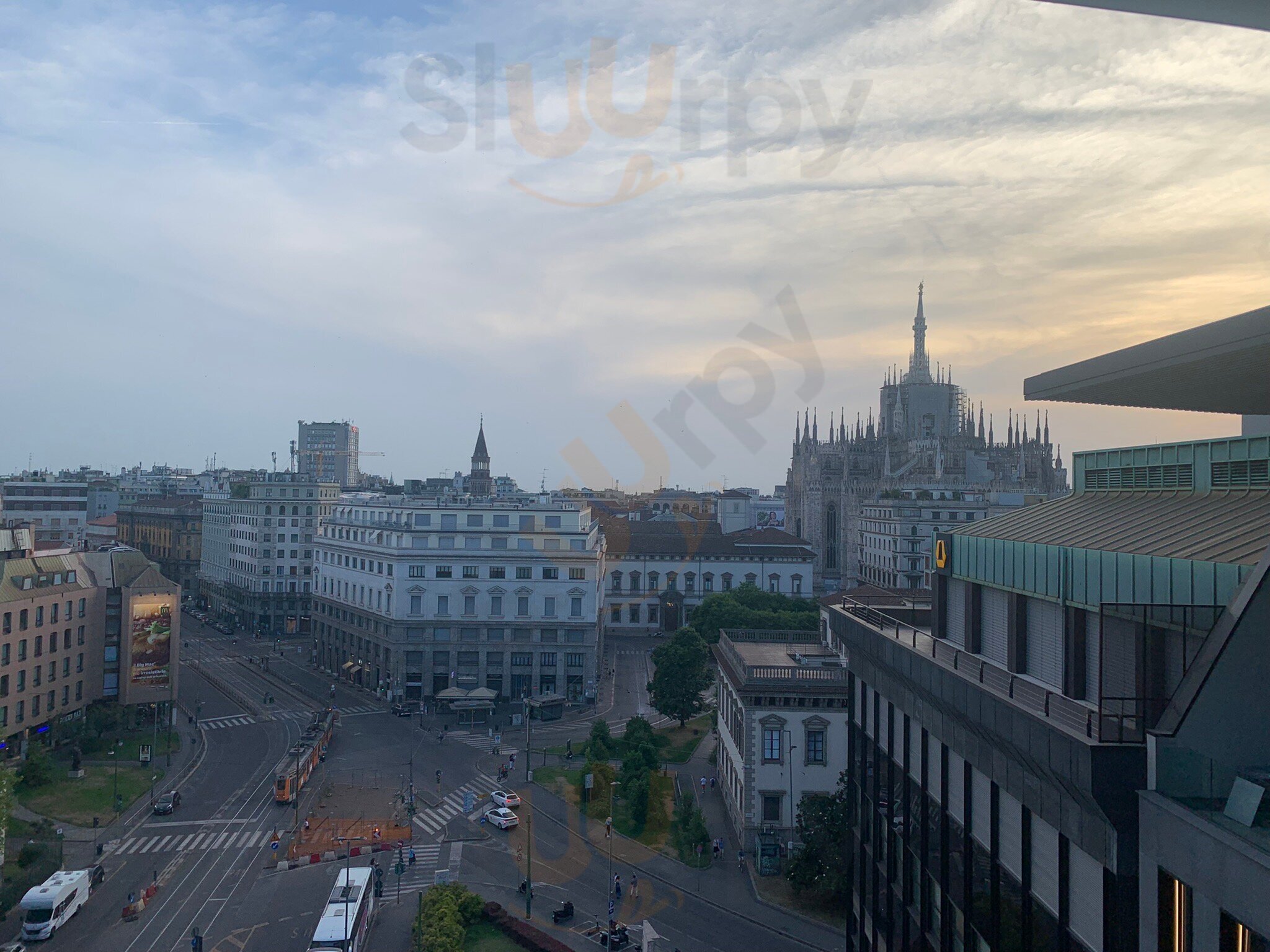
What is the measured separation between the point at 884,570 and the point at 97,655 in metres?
61.7

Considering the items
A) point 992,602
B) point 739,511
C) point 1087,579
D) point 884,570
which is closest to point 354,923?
point 992,602

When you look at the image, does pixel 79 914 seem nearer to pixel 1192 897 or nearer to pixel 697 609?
pixel 1192 897

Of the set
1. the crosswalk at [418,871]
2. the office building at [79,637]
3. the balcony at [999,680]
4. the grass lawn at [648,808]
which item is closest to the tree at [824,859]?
the grass lawn at [648,808]

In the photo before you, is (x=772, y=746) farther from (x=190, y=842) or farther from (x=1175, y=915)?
(x=1175, y=915)

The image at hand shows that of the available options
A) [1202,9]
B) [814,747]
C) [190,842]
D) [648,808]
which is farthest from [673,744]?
[1202,9]

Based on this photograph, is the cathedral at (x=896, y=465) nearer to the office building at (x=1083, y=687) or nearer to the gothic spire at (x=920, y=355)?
the gothic spire at (x=920, y=355)

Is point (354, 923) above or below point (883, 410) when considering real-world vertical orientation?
below

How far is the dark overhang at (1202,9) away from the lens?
8781 millimetres

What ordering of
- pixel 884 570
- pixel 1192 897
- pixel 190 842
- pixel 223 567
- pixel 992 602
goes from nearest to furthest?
pixel 1192 897 → pixel 992 602 → pixel 190 842 → pixel 884 570 → pixel 223 567

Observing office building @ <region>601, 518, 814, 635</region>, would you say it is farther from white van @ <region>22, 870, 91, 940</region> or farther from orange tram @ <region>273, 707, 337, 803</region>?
white van @ <region>22, 870, 91, 940</region>

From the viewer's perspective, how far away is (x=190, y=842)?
33.1 metres

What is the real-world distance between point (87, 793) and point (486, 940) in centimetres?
2210

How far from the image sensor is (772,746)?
103 ft

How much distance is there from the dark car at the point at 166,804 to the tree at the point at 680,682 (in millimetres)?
22613
